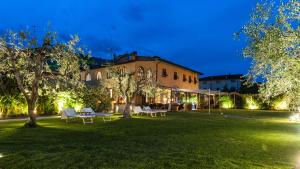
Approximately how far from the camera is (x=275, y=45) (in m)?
7.95

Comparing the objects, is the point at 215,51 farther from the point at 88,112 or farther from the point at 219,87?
the point at 88,112

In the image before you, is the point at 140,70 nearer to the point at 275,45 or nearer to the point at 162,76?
the point at 162,76

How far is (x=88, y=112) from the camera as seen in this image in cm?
1772

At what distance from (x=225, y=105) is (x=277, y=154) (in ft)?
110

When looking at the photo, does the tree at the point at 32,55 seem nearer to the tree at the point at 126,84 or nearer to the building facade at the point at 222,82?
the tree at the point at 126,84

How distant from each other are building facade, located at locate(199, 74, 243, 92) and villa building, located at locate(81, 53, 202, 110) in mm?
27778

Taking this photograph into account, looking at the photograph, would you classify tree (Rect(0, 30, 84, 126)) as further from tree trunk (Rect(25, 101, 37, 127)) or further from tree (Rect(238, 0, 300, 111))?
tree (Rect(238, 0, 300, 111))

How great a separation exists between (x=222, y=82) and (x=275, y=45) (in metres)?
62.4

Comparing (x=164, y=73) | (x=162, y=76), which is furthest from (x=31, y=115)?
(x=164, y=73)

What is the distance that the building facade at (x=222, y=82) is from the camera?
216ft

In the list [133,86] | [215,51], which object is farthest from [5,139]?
[215,51]

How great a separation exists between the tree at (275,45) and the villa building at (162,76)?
61.0 ft

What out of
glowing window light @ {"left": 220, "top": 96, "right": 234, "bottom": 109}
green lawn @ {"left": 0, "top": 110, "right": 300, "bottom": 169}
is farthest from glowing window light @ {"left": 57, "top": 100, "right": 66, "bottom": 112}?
glowing window light @ {"left": 220, "top": 96, "right": 234, "bottom": 109}

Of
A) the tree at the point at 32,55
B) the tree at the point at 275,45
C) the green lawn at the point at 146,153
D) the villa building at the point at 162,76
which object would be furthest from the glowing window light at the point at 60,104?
the tree at the point at 275,45
